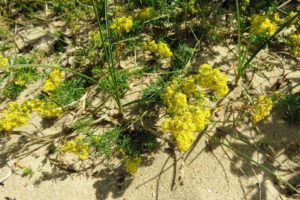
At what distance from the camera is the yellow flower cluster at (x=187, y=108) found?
3248mm

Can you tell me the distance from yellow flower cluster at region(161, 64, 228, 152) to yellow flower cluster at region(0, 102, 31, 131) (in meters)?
1.58

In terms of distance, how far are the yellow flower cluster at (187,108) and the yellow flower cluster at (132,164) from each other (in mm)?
594

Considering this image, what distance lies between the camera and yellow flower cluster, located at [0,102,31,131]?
3.82 metres

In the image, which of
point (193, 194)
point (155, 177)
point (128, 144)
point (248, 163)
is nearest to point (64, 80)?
point (128, 144)

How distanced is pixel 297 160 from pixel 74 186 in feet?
8.14

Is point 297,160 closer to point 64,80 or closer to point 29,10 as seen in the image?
point 64,80

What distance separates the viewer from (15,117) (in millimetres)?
3873

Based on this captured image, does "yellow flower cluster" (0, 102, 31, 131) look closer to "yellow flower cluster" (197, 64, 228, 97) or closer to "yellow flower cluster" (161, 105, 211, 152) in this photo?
"yellow flower cluster" (161, 105, 211, 152)

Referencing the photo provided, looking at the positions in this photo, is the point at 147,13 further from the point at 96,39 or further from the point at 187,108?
the point at 187,108

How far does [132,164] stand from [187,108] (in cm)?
86

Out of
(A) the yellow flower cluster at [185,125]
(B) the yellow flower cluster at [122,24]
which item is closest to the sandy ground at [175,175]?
(A) the yellow flower cluster at [185,125]

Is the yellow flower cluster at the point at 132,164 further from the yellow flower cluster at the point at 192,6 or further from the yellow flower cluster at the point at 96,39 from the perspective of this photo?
the yellow flower cluster at the point at 192,6

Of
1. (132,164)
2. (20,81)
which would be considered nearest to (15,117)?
(20,81)

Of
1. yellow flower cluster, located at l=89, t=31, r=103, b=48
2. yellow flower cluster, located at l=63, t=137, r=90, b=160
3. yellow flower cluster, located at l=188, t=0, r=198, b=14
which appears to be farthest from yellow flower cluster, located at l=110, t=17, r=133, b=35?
yellow flower cluster, located at l=63, t=137, r=90, b=160
